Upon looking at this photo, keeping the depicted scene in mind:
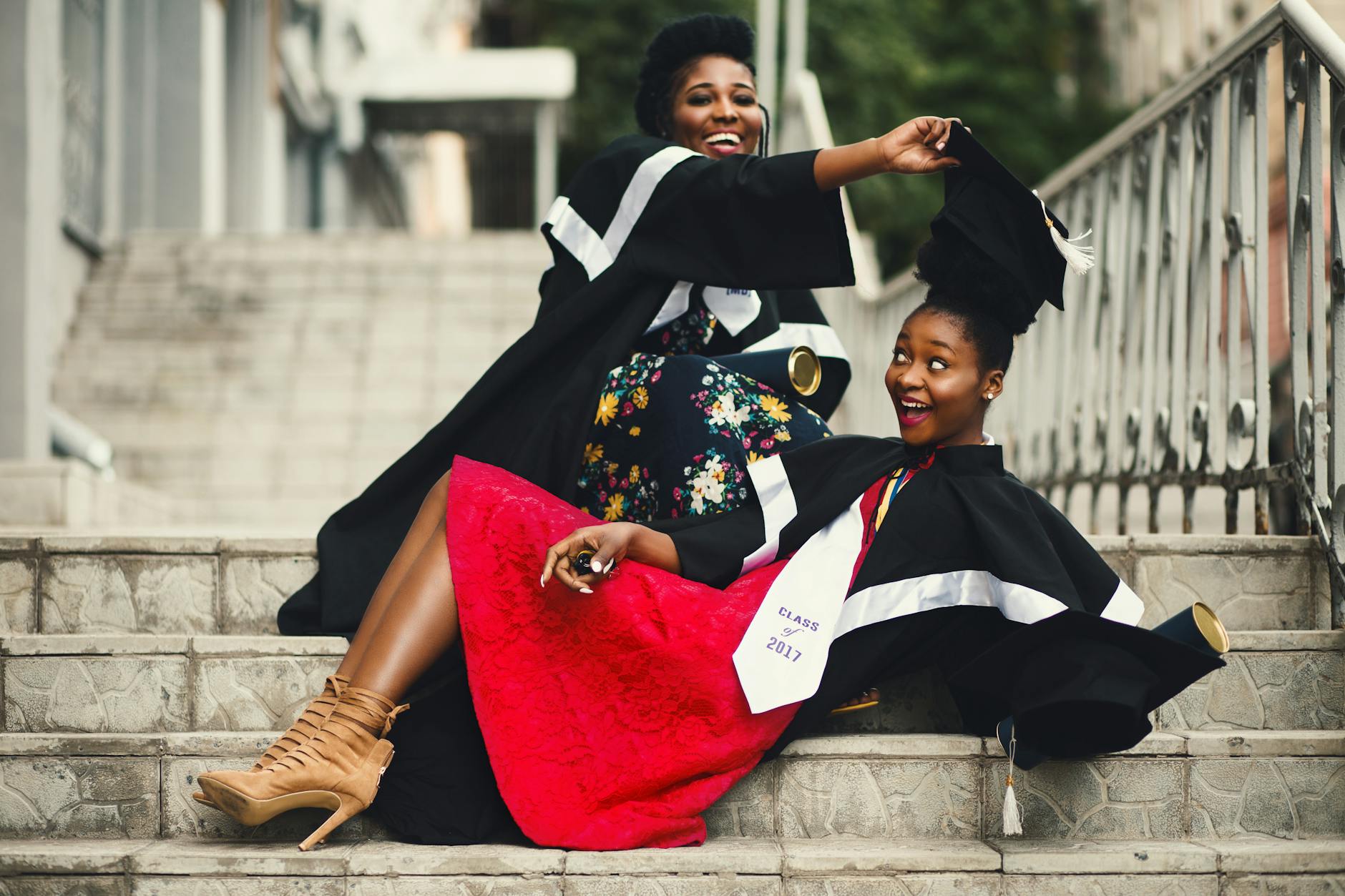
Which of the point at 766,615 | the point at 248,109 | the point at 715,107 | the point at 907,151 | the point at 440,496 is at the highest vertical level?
the point at 248,109

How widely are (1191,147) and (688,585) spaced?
2354 millimetres

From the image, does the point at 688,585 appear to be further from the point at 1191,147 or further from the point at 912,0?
the point at 912,0

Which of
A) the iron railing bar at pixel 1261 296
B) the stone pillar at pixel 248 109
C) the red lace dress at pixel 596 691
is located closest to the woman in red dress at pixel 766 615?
the red lace dress at pixel 596 691

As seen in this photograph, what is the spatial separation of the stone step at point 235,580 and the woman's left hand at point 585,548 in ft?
3.56

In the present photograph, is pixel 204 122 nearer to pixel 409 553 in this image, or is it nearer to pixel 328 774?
pixel 409 553

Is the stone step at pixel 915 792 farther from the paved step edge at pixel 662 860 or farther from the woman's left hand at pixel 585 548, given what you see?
the woman's left hand at pixel 585 548

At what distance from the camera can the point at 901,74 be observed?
19.2m

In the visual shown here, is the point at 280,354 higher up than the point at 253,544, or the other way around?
the point at 280,354

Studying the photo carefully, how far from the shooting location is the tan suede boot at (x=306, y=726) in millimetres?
2482

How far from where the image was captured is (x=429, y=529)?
8.87ft

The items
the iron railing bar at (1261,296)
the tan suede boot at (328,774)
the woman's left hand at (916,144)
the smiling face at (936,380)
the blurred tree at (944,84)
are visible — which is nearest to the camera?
the tan suede boot at (328,774)

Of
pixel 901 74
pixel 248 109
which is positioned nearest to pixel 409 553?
pixel 248 109

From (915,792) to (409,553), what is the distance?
44.8 inches

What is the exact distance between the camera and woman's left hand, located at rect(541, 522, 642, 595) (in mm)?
2467
